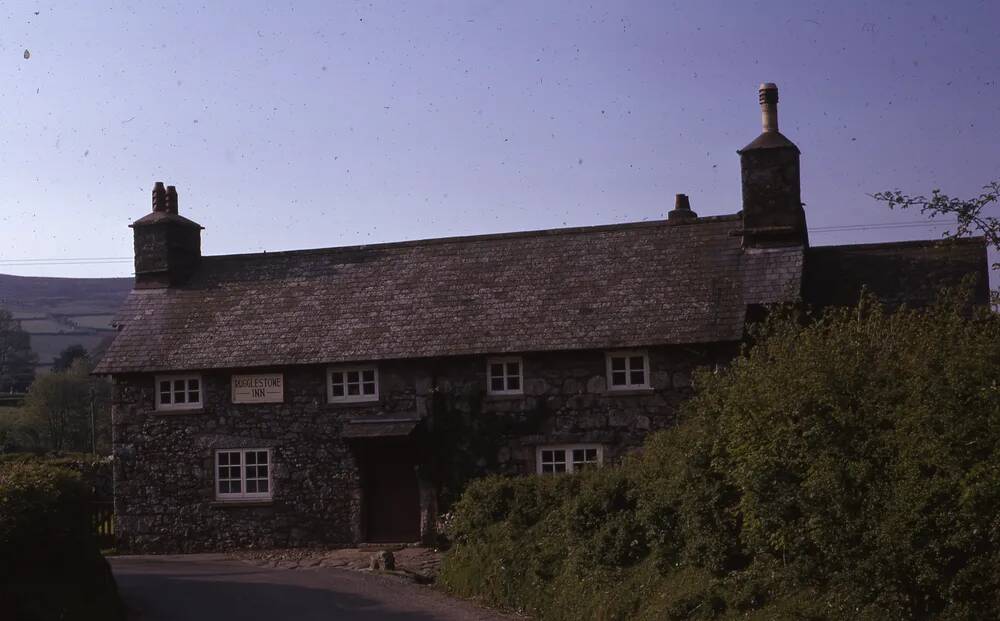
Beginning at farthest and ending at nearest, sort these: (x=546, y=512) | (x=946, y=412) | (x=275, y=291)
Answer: (x=275, y=291) → (x=546, y=512) → (x=946, y=412)

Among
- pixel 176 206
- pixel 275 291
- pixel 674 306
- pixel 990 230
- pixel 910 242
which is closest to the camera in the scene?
pixel 990 230

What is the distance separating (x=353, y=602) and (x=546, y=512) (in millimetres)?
3260

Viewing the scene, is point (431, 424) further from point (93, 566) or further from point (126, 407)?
point (93, 566)

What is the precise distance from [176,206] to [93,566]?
680 inches

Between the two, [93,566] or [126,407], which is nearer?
[93,566]

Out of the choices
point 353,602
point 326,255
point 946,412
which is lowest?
point 353,602

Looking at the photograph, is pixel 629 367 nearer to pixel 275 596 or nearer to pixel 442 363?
pixel 442 363

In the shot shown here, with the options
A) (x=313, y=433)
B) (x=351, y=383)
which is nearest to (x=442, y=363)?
(x=351, y=383)

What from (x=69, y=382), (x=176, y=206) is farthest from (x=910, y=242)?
(x=69, y=382)

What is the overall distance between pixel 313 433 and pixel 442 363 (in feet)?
11.2

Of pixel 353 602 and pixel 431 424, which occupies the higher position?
pixel 431 424

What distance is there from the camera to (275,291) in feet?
93.1

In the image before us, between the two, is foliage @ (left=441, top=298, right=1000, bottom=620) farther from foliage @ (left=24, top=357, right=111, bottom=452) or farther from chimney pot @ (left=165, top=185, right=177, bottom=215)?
foliage @ (left=24, top=357, right=111, bottom=452)

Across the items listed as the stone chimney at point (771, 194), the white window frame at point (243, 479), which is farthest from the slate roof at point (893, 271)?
the white window frame at point (243, 479)
